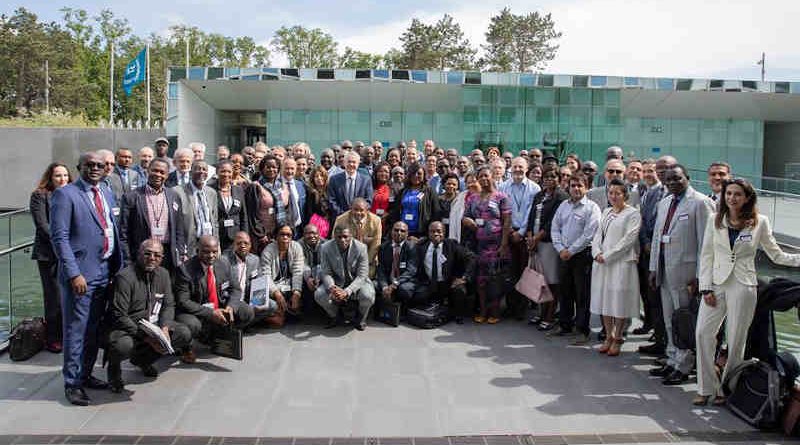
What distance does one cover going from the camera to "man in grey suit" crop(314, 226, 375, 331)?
6.77 metres

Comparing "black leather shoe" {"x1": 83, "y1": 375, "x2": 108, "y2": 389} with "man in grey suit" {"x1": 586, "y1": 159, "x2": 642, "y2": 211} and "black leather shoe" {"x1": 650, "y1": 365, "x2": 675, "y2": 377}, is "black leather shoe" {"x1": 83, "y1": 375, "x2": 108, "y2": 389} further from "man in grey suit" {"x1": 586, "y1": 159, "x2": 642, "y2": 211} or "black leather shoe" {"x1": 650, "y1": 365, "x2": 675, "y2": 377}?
"man in grey suit" {"x1": 586, "y1": 159, "x2": 642, "y2": 211}

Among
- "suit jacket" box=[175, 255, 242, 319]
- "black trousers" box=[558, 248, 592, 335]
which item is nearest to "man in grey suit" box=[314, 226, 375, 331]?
"suit jacket" box=[175, 255, 242, 319]

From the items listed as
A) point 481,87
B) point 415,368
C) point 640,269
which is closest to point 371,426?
point 415,368

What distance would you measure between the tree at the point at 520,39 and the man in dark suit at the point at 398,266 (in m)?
34.1

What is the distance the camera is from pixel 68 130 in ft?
81.0

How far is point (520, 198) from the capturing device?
7.49m

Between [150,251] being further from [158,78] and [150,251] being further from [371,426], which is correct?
[158,78]

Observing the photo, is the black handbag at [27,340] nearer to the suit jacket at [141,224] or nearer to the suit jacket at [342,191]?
the suit jacket at [141,224]

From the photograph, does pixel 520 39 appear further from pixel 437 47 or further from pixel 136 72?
pixel 136 72

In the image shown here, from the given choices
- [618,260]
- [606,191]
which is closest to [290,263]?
[618,260]

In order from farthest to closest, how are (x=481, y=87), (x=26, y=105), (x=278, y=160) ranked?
(x=26, y=105), (x=481, y=87), (x=278, y=160)

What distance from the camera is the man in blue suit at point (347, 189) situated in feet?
25.4

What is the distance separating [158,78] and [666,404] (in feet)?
144

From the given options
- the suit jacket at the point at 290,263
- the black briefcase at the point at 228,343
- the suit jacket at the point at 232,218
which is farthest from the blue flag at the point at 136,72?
the black briefcase at the point at 228,343
